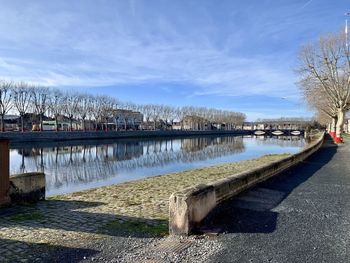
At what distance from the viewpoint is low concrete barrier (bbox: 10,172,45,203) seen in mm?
8141

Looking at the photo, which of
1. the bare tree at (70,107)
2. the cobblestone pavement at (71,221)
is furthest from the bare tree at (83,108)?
the cobblestone pavement at (71,221)

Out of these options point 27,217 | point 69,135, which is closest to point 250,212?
point 27,217

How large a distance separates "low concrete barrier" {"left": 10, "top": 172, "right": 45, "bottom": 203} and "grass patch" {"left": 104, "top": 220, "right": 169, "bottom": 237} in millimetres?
2871

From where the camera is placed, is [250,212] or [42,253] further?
[250,212]

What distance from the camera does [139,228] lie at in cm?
637

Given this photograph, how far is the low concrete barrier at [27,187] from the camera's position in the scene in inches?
320

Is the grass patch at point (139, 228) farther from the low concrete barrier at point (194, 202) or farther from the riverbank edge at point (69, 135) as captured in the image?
the riverbank edge at point (69, 135)

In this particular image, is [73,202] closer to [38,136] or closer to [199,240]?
[199,240]

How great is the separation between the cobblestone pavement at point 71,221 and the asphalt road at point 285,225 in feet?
5.07

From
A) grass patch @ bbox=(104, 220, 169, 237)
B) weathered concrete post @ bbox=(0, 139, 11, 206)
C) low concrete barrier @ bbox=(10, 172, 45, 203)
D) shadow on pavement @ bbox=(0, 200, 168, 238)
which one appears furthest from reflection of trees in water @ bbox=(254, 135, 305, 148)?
weathered concrete post @ bbox=(0, 139, 11, 206)

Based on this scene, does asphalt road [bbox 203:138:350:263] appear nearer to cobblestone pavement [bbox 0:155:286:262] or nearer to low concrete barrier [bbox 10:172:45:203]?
cobblestone pavement [bbox 0:155:286:262]

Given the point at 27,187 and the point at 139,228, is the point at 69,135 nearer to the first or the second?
the point at 27,187

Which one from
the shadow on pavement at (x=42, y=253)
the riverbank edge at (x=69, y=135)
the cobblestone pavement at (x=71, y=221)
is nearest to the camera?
the shadow on pavement at (x=42, y=253)

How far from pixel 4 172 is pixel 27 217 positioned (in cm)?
126
